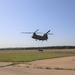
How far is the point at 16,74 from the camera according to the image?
17.3m

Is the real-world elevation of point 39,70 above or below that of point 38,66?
above

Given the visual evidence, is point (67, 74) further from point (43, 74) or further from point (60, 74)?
point (43, 74)

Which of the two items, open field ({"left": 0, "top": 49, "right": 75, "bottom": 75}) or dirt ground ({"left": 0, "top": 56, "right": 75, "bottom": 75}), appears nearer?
dirt ground ({"left": 0, "top": 56, "right": 75, "bottom": 75})

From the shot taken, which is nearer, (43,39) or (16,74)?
(16,74)

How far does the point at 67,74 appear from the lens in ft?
54.2

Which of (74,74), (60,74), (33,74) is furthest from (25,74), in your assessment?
(74,74)

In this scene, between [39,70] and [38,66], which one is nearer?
[39,70]

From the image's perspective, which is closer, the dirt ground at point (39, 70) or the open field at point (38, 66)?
the dirt ground at point (39, 70)

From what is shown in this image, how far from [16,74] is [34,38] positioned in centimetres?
7520

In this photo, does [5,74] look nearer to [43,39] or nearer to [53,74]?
[53,74]

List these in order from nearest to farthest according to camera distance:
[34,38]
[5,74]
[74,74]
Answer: [74,74] → [5,74] → [34,38]

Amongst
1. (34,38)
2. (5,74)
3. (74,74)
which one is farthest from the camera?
(34,38)

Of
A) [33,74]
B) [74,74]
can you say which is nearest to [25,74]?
[33,74]

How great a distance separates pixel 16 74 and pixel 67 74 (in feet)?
13.9
